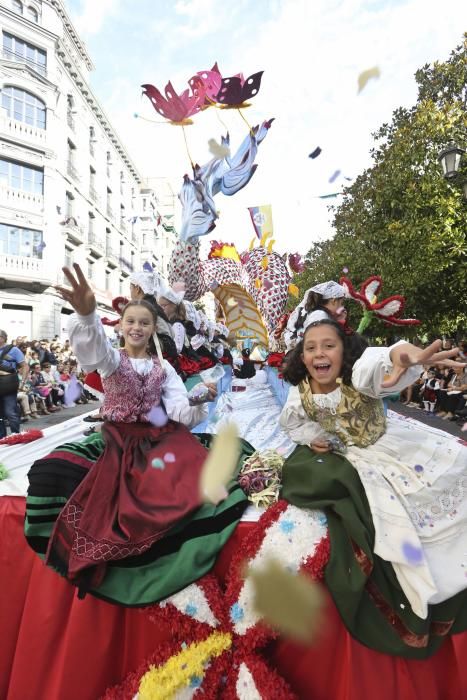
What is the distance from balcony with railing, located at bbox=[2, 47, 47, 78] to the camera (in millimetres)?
15953

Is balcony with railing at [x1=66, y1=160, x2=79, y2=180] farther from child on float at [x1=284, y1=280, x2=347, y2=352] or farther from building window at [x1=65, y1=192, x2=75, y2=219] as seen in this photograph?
child on float at [x1=284, y1=280, x2=347, y2=352]

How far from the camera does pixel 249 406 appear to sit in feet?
16.4

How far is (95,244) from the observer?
61.5ft

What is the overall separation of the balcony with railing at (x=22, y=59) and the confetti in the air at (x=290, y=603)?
1994 centimetres

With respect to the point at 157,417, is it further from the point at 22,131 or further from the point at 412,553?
the point at 22,131

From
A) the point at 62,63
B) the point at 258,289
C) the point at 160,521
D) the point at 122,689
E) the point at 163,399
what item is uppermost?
the point at 62,63

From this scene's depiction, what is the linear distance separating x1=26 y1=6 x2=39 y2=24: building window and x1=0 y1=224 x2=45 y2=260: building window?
330 inches

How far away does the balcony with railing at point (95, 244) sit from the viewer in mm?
18609

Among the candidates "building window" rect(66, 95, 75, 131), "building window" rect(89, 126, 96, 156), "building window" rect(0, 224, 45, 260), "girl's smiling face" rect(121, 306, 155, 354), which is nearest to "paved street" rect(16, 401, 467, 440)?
"girl's smiling face" rect(121, 306, 155, 354)

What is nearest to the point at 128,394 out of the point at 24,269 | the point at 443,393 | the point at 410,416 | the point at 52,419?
the point at 52,419

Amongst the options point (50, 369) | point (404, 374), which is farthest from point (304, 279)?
point (404, 374)

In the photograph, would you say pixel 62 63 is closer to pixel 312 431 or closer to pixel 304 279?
pixel 304 279

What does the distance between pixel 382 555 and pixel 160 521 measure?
0.72 m

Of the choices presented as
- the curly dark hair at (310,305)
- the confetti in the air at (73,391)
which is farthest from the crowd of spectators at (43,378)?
the curly dark hair at (310,305)
